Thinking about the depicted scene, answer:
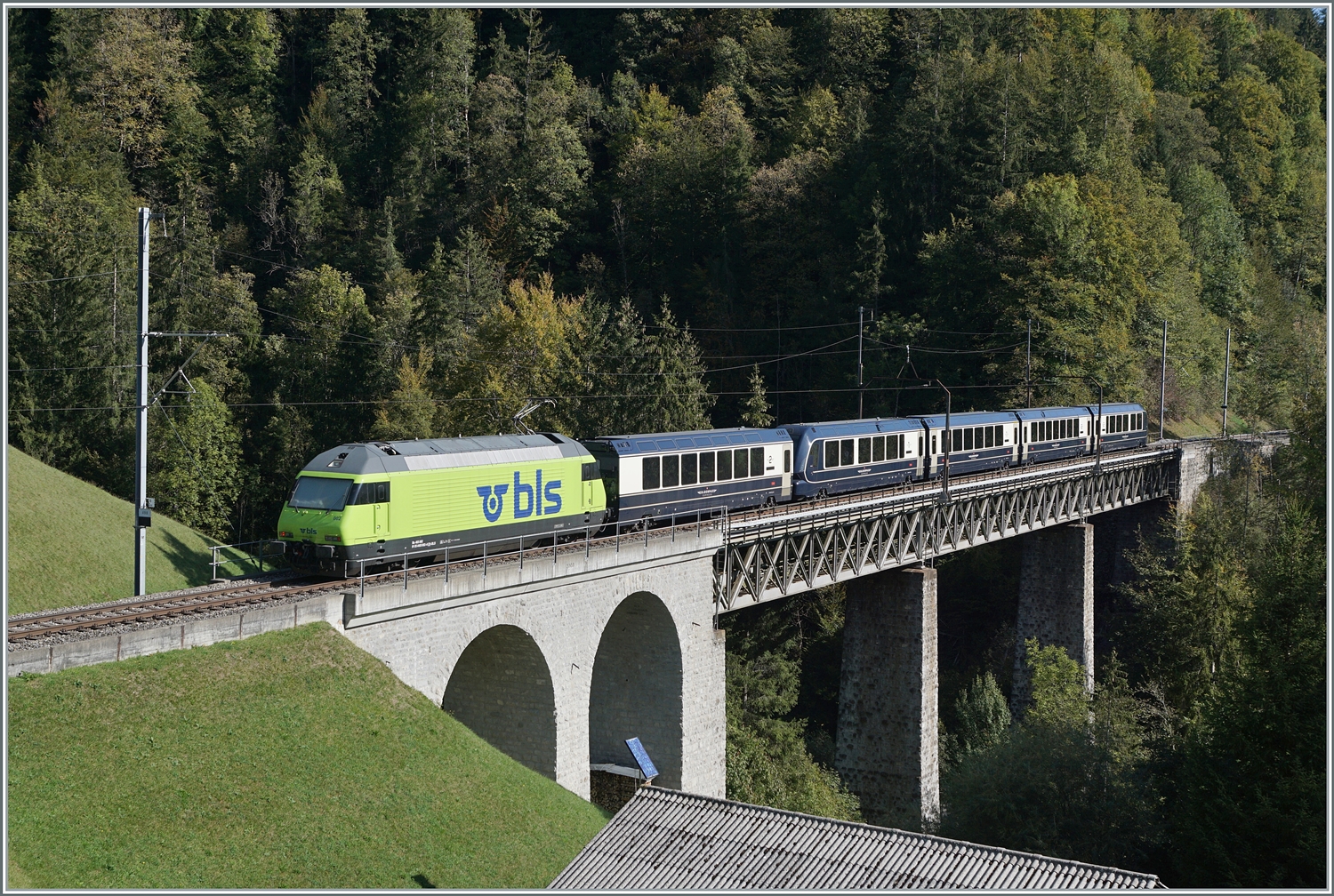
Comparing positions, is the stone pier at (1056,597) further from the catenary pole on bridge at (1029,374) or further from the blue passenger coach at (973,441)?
the catenary pole on bridge at (1029,374)

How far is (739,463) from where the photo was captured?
131ft

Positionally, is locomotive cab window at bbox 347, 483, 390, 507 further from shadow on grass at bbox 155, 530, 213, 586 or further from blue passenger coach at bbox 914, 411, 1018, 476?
blue passenger coach at bbox 914, 411, 1018, 476

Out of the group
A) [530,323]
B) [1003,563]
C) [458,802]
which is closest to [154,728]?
[458,802]

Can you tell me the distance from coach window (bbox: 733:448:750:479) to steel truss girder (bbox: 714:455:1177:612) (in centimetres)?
262

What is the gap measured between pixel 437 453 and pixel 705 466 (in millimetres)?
11530

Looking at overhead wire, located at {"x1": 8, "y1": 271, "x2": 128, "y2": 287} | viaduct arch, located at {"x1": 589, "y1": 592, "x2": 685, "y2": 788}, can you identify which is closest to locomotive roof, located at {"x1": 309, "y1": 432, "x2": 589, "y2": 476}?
viaduct arch, located at {"x1": 589, "y1": 592, "x2": 685, "y2": 788}

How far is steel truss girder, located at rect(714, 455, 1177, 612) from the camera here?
37.4 m

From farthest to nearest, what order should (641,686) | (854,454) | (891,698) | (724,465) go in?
(854,454) < (891,698) < (724,465) < (641,686)

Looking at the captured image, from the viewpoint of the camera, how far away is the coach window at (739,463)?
130 feet

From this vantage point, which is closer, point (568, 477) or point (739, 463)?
point (568, 477)

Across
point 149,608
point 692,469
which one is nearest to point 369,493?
point 149,608

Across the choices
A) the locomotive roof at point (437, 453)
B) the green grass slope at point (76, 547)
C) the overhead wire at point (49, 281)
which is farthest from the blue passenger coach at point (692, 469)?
the overhead wire at point (49, 281)

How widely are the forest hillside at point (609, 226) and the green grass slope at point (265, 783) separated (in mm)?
38623

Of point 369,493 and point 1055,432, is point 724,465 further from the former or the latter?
point 1055,432
